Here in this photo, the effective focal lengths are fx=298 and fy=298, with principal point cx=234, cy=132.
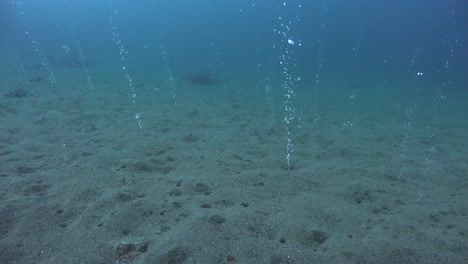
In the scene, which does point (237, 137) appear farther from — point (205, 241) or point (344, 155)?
point (205, 241)

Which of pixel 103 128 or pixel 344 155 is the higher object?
pixel 103 128

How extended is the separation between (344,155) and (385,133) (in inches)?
132

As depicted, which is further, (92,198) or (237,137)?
(237,137)

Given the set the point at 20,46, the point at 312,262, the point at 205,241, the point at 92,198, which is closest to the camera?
the point at 312,262

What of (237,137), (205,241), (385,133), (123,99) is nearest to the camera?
(205,241)

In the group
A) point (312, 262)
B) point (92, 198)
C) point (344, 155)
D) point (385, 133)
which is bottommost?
point (385, 133)

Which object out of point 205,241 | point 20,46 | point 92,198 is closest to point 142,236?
point 205,241

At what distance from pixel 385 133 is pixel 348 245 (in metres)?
6.53

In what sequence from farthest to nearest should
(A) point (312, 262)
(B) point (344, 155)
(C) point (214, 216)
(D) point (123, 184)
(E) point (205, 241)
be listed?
(B) point (344, 155) → (D) point (123, 184) → (C) point (214, 216) → (E) point (205, 241) → (A) point (312, 262)

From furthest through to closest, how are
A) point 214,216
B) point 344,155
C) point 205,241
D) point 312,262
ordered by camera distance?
point 344,155 → point 214,216 → point 205,241 → point 312,262

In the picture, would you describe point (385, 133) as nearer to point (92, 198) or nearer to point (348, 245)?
point (348, 245)

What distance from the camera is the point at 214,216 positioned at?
3.57m

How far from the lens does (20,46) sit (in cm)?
2269

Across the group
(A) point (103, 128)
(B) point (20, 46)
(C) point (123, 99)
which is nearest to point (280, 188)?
(A) point (103, 128)
